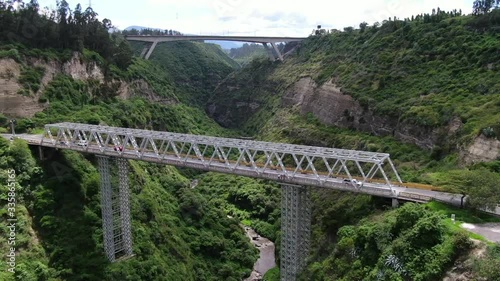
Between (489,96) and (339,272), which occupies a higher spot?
(489,96)

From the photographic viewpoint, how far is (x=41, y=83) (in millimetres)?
65000

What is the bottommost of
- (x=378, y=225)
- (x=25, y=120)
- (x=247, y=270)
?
(x=247, y=270)

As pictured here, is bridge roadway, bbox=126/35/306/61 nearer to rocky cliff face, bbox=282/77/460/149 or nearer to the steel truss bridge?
rocky cliff face, bbox=282/77/460/149

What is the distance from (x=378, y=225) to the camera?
28016mm

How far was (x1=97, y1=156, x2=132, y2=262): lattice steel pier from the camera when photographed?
144 ft

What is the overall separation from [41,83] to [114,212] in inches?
1245

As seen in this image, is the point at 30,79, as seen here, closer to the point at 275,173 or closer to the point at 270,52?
the point at 275,173

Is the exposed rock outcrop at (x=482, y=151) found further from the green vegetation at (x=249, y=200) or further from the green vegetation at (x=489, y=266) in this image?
the green vegetation at (x=249, y=200)

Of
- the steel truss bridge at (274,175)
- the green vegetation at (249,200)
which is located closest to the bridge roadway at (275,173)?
the steel truss bridge at (274,175)

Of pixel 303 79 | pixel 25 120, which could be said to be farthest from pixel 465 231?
pixel 303 79

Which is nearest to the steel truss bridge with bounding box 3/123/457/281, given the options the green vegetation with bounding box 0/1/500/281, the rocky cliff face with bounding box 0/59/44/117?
the green vegetation with bounding box 0/1/500/281

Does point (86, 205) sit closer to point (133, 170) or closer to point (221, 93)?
point (133, 170)

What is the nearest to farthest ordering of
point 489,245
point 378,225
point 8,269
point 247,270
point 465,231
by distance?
point 489,245 → point 465,231 → point 378,225 → point 8,269 → point 247,270

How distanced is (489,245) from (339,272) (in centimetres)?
997
